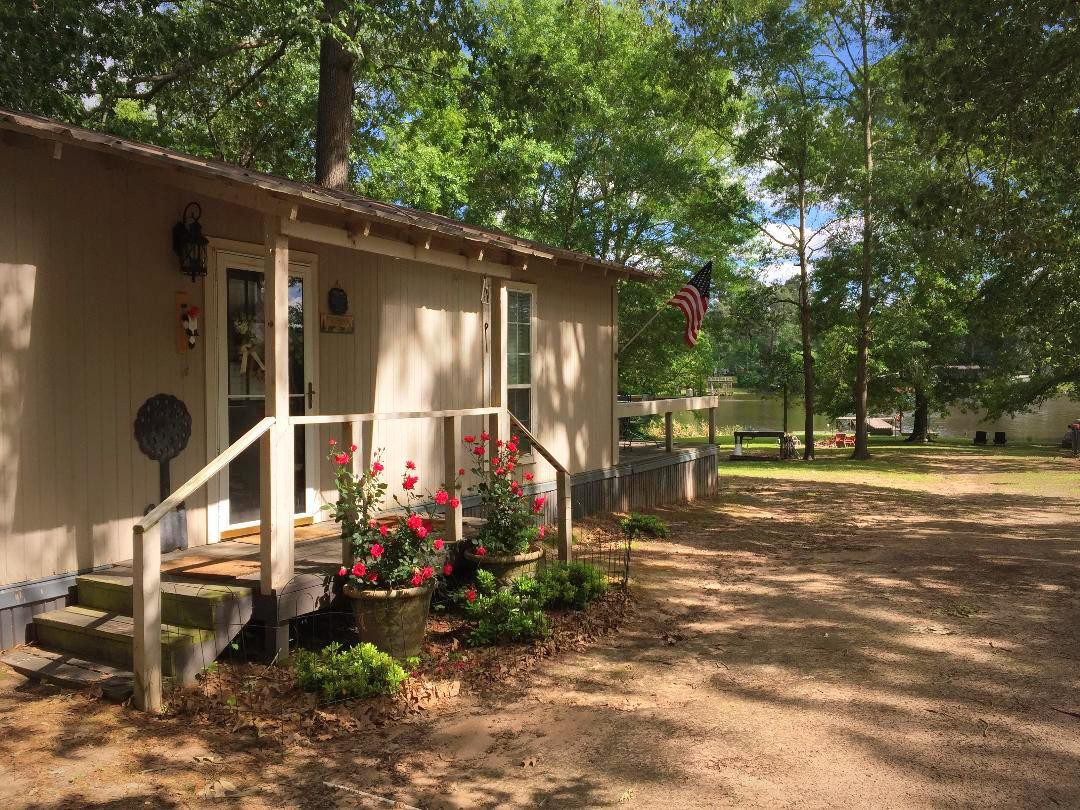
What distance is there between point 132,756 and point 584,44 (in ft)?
72.2

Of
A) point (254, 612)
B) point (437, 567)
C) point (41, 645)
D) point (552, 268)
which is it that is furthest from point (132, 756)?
point (552, 268)

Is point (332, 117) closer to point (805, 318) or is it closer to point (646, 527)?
point (646, 527)

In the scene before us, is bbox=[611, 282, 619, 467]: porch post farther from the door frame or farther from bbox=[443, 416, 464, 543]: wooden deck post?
the door frame

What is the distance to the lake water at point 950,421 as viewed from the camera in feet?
128

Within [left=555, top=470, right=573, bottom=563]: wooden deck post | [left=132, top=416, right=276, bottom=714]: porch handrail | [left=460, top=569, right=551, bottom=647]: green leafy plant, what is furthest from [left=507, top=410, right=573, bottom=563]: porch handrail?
[left=132, top=416, right=276, bottom=714]: porch handrail

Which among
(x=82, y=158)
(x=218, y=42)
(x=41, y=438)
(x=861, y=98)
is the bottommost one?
(x=41, y=438)

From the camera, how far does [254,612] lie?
4.58 metres

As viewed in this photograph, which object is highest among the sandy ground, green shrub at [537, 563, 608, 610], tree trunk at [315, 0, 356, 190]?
tree trunk at [315, 0, 356, 190]

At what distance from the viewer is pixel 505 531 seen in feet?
19.5

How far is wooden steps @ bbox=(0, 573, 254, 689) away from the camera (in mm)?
4234

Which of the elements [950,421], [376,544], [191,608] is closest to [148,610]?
[191,608]

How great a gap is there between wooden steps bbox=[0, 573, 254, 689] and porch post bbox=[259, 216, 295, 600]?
251mm

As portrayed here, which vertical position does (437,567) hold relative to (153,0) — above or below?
below

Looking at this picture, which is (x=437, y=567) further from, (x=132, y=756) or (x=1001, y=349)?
(x=1001, y=349)
